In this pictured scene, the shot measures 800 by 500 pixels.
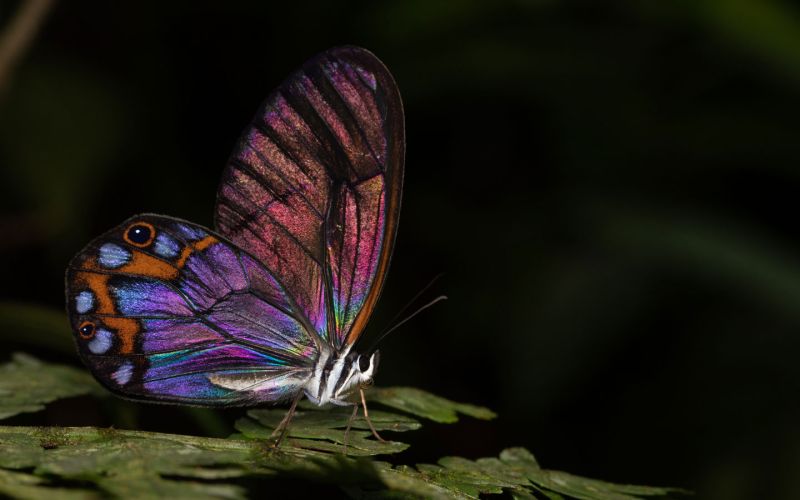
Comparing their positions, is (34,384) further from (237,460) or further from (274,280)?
(237,460)

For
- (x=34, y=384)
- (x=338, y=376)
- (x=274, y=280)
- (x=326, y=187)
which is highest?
(x=326, y=187)

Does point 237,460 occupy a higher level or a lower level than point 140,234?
lower

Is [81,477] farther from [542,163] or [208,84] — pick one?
[542,163]

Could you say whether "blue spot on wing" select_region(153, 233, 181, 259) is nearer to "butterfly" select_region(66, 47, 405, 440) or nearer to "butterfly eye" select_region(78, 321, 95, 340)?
"butterfly" select_region(66, 47, 405, 440)

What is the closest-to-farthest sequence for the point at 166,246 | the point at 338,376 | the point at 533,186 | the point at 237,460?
1. the point at 237,460
2. the point at 338,376
3. the point at 166,246
4. the point at 533,186

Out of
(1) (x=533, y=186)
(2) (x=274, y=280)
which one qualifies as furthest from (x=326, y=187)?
(1) (x=533, y=186)

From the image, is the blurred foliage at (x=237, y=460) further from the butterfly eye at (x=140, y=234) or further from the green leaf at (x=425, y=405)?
the butterfly eye at (x=140, y=234)

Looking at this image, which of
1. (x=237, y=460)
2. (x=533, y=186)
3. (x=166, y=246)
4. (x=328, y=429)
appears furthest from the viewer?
(x=533, y=186)

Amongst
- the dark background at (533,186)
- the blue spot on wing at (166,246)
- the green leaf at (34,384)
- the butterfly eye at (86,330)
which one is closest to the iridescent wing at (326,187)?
the blue spot on wing at (166,246)

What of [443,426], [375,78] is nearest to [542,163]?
[443,426]
